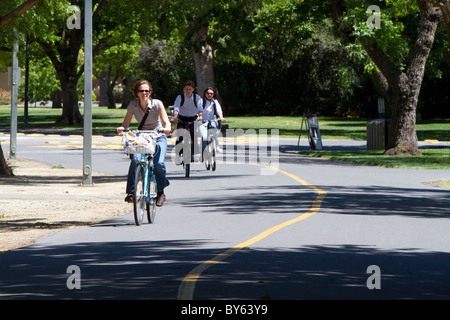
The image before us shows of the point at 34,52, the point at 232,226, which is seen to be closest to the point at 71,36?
the point at 34,52

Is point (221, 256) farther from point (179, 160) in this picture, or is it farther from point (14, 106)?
point (14, 106)

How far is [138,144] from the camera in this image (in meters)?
13.0

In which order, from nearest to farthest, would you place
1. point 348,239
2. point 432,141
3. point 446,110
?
point 348,239
point 432,141
point 446,110

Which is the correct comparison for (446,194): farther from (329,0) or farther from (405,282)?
(329,0)

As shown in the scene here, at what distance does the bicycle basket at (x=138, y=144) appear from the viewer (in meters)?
12.9

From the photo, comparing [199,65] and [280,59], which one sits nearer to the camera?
[199,65]

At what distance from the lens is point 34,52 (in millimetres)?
55938

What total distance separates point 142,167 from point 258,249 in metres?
2.92

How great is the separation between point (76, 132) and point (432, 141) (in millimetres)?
16655

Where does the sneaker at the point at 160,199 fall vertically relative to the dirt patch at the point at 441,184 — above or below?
above

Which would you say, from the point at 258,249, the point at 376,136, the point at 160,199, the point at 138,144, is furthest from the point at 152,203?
the point at 376,136

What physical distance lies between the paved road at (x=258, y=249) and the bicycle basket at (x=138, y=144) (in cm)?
103

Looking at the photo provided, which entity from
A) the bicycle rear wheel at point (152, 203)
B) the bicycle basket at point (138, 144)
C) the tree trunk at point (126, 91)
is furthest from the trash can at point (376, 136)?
the tree trunk at point (126, 91)

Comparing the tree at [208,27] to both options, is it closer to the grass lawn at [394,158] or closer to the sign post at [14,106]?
the grass lawn at [394,158]
